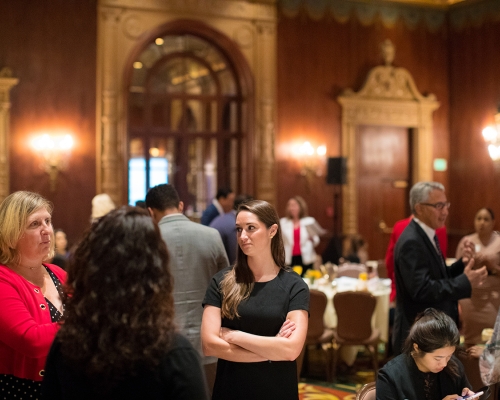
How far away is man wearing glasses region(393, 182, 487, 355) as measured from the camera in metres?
4.01

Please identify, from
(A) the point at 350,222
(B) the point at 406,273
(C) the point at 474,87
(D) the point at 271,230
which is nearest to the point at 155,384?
(D) the point at 271,230

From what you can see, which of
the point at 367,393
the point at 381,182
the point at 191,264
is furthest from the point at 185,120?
the point at 367,393

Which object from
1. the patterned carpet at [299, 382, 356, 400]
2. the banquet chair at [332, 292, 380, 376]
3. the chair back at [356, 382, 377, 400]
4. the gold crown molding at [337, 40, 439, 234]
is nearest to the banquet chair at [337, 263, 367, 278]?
the banquet chair at [332, 292, 380, 376]

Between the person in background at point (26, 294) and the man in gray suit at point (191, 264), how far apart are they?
3.71 ft

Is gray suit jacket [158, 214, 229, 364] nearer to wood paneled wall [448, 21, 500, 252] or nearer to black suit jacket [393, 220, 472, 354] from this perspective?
black suit jacket [393, 220, 472, 354]

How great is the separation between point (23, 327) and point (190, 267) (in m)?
1.61

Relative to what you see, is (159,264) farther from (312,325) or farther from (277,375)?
(312,325)

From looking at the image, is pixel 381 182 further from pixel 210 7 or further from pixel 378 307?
pixel 378 307

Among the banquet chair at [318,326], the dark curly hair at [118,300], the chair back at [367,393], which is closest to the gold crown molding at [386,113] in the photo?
the banquet chair at [318,326]

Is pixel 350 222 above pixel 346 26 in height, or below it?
below

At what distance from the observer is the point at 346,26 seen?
39.2ft

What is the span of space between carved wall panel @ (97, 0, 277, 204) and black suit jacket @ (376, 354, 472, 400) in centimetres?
741

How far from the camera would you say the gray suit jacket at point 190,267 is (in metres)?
3.85

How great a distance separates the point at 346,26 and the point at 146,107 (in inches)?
150
